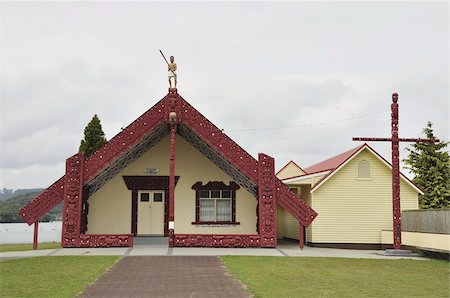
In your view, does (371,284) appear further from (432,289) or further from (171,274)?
(171,274)

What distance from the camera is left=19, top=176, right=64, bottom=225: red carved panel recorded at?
20.6m

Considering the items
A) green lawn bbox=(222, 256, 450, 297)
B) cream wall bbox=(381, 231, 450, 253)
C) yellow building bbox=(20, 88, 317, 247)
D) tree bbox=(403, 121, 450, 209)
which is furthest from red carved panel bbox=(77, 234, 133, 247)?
tree bbox=(403, 121, 450, 209)

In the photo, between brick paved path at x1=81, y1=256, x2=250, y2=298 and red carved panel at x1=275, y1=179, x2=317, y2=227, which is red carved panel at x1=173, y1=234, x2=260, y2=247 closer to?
red carved panel at x1=275, y1=179, x2=317, y2=227

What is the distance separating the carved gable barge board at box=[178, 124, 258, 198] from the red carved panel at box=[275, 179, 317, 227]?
130 centimetres

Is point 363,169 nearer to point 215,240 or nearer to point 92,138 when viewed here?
point 215,240

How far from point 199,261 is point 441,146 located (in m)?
24.3

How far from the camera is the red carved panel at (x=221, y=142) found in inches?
850

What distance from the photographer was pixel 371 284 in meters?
12.2

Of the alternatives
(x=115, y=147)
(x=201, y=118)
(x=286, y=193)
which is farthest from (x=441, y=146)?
(x=115, y=147)

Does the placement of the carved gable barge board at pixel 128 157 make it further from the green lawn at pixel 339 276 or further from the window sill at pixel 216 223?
the green lawn at pixel 339 276

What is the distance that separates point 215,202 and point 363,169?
7173mm

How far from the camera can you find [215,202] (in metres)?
24.7

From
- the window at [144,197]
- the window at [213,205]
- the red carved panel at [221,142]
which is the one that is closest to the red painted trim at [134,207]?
the window at [144,197]

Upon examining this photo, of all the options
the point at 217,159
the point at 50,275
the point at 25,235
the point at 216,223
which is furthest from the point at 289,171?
the point at 25,235
